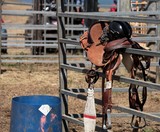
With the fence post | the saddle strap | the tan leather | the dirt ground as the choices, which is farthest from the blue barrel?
the fence post

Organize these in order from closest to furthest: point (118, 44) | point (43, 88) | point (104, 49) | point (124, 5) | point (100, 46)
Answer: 1. point (118, 44)
2. point (104, 49)
3. point (100, 46)
4. point (43, 88)
5. point (124, 5)

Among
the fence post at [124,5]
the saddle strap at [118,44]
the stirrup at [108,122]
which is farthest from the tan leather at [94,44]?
the fence post at [124,5]

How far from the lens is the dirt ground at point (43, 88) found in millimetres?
6695

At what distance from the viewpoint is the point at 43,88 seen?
30.6ft

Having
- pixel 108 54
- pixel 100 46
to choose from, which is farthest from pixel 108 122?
pixel 100 46

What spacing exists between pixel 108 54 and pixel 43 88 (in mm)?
4875

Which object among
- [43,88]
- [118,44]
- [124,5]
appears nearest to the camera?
[118,44]

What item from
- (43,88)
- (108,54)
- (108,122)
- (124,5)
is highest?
(124,5)

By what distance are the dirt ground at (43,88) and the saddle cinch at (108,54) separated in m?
1.64

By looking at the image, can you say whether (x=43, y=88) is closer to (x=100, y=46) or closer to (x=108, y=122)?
(x=100, y=46)

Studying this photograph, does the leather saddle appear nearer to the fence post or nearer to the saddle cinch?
the saddle cinch

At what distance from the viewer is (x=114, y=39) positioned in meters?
4.58

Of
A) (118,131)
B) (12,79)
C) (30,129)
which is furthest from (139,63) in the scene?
(12,79)

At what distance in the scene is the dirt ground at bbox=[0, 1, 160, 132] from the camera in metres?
6.70
